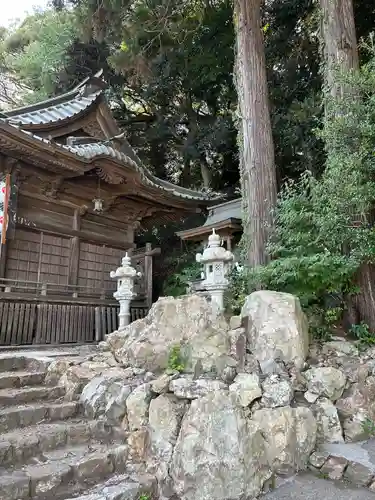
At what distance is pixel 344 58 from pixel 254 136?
1.82 meters

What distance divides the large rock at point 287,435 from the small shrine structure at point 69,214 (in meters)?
4.43

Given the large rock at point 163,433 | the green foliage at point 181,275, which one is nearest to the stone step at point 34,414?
the large rock at point 163,433

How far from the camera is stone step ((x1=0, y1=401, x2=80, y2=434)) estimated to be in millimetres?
3625

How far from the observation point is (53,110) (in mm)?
8625

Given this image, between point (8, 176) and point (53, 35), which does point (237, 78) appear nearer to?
point (8, 176)

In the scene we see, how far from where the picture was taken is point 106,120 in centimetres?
957

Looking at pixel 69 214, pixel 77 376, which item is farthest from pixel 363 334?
pixel 69 214

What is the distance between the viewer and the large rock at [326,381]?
4.20 metres

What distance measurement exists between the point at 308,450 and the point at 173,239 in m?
10.4

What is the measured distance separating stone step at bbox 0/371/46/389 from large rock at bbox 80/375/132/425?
2.19 feet

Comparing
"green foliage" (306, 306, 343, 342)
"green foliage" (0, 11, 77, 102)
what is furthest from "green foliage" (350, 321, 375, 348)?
"green foliage" (0, 11, 77, 102)

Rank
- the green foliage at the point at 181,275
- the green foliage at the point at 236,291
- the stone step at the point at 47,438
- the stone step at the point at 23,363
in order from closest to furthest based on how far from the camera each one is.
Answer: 1. the stone step at the point at 47,438
2. the stone step at the point at 23,363
3. the green foliage at the point at 236,291
4. the green foliage at the point at 181,275

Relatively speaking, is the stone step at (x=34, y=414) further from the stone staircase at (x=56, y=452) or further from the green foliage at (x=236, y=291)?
the green foliage at (x=236, y=291)

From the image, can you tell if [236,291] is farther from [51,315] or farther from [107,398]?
[51,315]
